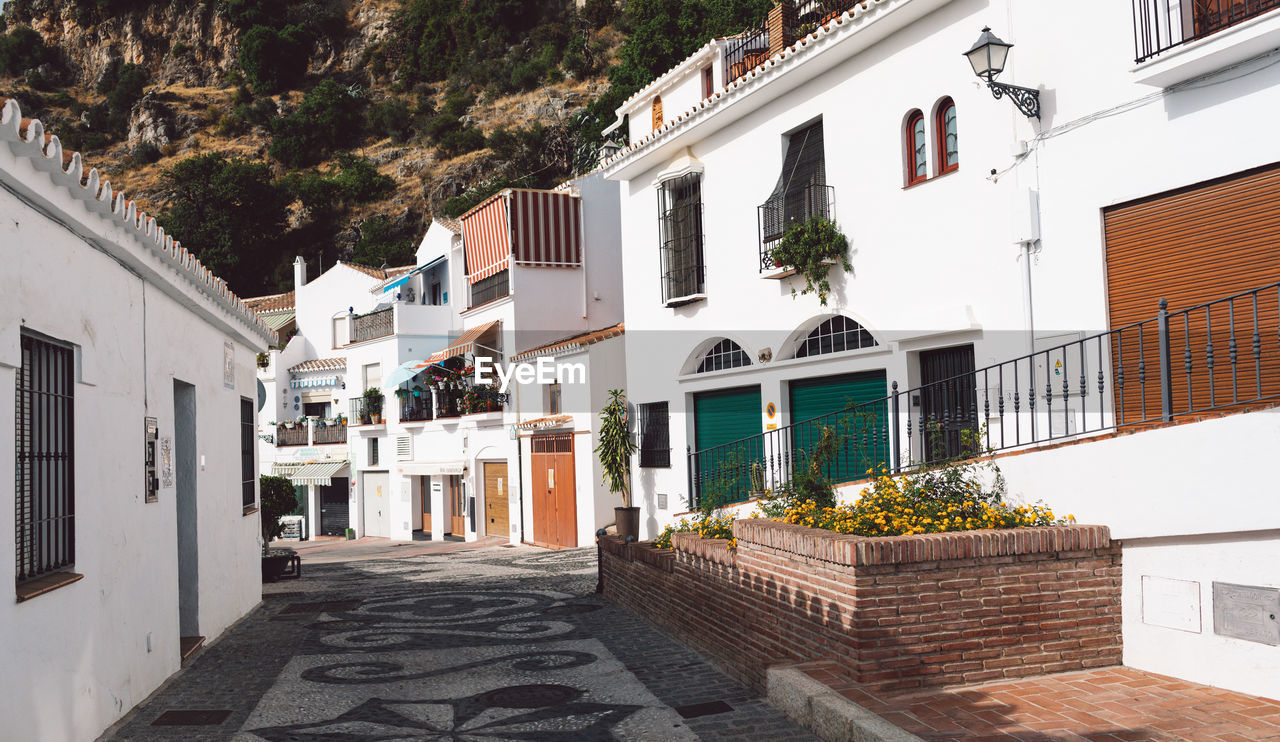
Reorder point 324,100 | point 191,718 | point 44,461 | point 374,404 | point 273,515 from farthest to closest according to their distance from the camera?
point 324,100, point 374,404, point 273,515, point 191,718, point 44,461

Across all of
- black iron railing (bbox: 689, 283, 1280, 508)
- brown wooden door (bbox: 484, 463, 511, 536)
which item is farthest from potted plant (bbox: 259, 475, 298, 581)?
black iron railing (bbox: 689, 283, 1280, 508)

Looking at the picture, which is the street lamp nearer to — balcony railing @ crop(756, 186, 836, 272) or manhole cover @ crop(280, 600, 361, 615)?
balcony railing @ crop(756, 186, 836, 272)

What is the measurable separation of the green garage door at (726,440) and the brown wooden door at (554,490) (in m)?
7.36

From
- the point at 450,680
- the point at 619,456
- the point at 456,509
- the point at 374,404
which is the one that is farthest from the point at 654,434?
the point at 374,404

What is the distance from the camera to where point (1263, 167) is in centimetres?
806

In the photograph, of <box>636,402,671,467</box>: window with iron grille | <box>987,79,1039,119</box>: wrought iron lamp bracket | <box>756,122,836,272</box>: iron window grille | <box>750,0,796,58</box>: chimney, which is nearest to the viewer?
<box>987,79,1039,119</box>: wrought iron lamp bracket

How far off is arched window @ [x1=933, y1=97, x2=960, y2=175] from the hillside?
3348 cm

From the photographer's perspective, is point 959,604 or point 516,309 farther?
point 516,309

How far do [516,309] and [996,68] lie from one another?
18.7m

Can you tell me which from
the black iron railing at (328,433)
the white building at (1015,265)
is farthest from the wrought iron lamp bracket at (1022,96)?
the black iron railing at (328,433)

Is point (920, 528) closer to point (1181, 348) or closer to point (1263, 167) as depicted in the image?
point (1181, 348)

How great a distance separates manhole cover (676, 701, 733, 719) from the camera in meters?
7.57

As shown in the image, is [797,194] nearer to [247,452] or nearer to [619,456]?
[619,456]

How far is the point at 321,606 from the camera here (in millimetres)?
14570
